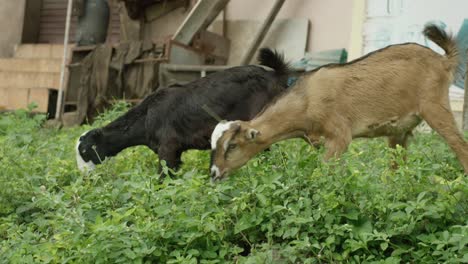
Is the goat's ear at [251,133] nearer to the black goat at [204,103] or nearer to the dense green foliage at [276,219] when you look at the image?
the dense green foliage at [276,219]

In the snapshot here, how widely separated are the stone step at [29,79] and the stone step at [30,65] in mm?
122

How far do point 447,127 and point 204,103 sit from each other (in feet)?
7.25

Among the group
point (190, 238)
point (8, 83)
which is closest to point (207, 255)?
point (190, 238)

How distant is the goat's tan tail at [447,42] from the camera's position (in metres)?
6.30

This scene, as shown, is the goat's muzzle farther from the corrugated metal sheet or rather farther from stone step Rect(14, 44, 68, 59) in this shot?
the corrugated metal sheet

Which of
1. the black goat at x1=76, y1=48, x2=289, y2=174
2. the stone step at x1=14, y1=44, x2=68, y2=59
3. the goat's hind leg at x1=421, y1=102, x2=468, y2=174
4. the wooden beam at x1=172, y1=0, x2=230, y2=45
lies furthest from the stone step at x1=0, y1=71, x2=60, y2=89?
the goat's hind leg at x1=421, y1=102, x2=468, y2=174

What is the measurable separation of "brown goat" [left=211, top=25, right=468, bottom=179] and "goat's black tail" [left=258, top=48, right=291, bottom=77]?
98 centimetres

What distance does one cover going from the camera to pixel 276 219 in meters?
4.81

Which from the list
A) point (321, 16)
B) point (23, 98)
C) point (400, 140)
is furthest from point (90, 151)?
point (23, 98)

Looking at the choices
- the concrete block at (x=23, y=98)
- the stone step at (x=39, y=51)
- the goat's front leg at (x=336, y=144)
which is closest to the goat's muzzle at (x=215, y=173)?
the goat's front leg at (x=336, y=144)

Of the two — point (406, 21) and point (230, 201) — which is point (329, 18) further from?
point (230, 201)

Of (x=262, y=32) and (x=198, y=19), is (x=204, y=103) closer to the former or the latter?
(x=198, y=19)

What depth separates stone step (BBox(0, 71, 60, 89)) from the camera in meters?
13.5

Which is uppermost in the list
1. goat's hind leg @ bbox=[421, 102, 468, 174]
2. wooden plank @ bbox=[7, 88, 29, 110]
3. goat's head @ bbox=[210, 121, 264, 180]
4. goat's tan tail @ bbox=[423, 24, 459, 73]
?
goat's tan tail @ bbox=[423, 24, 459, 73]
